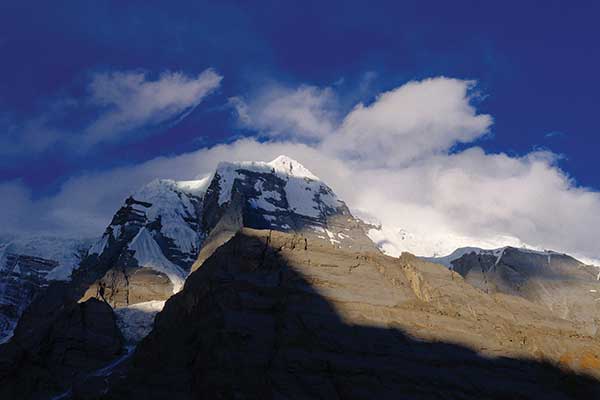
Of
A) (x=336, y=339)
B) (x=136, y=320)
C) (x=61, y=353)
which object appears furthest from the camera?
(x=136, y=320)

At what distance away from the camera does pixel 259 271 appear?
104 meters

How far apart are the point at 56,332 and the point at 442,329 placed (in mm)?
82744

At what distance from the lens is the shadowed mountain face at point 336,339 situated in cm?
8125

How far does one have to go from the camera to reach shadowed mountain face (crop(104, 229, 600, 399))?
267ft

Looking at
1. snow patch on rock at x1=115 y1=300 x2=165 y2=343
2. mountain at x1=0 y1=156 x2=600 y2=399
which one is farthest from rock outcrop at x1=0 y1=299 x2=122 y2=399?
snow patch on rock at x1=115 y1=300 x2=165 y2=343

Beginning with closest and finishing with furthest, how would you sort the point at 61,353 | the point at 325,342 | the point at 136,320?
the point at 325,342
the point at 61,353
the point at 136,320

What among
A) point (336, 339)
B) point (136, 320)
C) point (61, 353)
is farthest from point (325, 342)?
point (136, 320)

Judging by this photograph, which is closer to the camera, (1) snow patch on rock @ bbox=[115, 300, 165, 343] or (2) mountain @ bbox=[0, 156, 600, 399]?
(2) mountain @ bbox=[0, 156, 600, 399]

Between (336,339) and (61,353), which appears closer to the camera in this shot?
(336,339)

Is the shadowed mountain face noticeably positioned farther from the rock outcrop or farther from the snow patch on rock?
the snow patch on rock

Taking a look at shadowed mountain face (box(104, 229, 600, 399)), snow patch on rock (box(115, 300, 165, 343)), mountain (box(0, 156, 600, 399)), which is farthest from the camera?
snow patch on rock (box(115, 300, 165, 343))

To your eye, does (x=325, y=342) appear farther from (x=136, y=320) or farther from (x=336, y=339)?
(x=136, y=320)

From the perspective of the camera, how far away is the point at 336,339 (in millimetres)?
87750

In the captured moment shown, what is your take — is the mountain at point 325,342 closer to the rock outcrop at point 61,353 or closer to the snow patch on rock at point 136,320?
the rock outcrop at point 61,353
